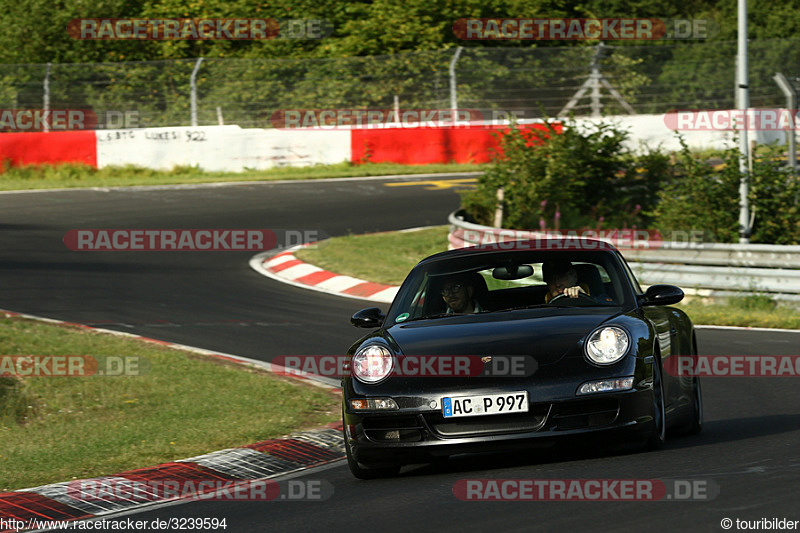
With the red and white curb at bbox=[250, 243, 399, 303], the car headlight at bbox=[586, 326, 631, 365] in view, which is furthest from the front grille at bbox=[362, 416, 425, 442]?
the red and white curb at bbox=[250, 243, 399, 303]

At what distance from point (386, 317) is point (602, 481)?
2.12m

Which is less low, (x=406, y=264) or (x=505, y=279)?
(x=505, y=279)

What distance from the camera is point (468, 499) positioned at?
5.82 metres

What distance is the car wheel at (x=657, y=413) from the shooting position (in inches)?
258

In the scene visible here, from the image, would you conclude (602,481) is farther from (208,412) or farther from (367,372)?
(208,412)

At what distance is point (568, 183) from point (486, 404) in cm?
1138

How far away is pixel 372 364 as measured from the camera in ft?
21.8

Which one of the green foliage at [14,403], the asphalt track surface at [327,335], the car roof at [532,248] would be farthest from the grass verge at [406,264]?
the green foliage at [14,403]

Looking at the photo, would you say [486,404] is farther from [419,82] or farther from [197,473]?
[419,82]

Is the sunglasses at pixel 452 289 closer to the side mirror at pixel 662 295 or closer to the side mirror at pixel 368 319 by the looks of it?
the side mirror at pixel 368 319

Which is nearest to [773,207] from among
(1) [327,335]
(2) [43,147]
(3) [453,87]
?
(1) [327,335]

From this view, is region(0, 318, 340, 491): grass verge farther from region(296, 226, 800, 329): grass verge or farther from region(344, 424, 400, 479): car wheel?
region(296, 226, 800, 329): grass verge

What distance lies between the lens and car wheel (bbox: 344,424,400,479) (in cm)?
676

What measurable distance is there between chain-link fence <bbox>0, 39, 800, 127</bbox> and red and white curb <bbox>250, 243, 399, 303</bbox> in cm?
1028
